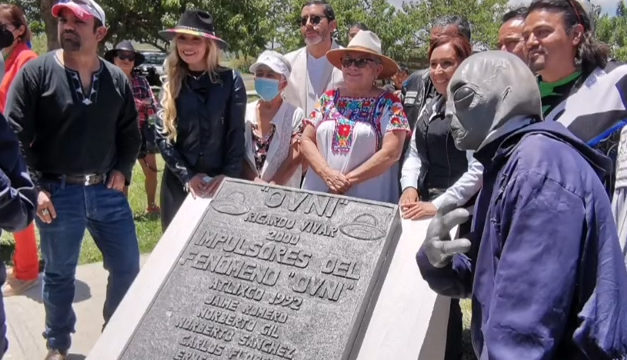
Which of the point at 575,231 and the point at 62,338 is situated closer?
the point at 575,231

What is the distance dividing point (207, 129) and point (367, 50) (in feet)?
3.46

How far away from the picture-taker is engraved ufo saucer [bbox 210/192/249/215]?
287cm

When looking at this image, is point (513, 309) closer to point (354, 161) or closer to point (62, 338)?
point (354, 161)

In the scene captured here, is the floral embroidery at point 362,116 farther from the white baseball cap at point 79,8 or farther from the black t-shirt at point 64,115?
the white baseball cap at point 79,8

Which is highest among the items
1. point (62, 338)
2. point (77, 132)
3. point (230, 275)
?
point (77, 132)

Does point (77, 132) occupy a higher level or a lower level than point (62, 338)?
higher

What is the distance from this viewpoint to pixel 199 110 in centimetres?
335

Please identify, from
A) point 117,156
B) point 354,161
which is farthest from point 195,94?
point 354,161

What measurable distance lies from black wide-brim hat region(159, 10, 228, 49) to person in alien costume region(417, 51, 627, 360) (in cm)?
223

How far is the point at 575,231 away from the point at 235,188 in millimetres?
1982

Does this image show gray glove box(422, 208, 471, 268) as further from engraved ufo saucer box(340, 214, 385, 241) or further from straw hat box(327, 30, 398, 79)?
straw hat box(327, 30, 398, 79)

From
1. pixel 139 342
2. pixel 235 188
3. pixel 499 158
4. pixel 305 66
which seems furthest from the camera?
pixel 305 66

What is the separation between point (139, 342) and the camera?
2523mm

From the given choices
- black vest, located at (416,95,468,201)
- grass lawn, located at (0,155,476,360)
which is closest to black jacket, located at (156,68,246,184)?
black vest, located at (416,95,468,201)
